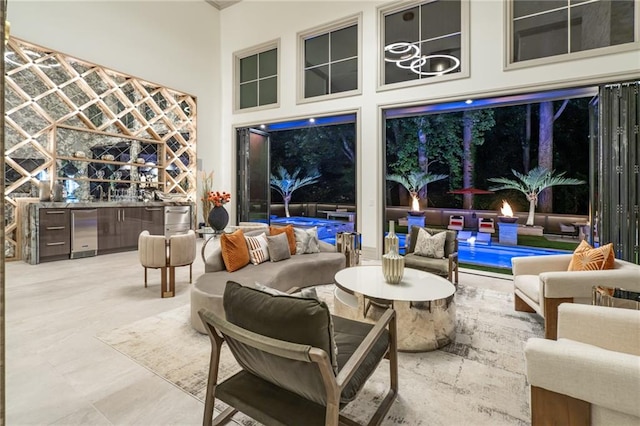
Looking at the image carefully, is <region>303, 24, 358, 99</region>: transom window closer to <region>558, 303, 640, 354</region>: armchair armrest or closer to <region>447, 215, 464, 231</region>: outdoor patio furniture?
<region>447, 215, 464, 231</region>: outdoor patio furniture

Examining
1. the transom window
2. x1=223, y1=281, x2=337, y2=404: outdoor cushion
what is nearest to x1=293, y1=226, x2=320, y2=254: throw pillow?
x1=223, y1=281, x2=337, y2=404: outdoor cushion

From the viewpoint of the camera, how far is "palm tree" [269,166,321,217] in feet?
24.9

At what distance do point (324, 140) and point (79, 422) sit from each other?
6.73 m

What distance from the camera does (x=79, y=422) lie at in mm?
1438

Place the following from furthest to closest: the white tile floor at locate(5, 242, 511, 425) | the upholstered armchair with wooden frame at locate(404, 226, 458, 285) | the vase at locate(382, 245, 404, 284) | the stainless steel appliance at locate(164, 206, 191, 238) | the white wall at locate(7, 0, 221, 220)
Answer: the stainless steel appliance at locate(164, 206, 191, 238), the white wall at locate(7, 0, 221, 220), the upholstered armchair with wooden frame at locate(404, 226, 458, 285), the vase at locate(382, 245, 404, 284), the white tile floor at locate(5, 242, 511, 425)

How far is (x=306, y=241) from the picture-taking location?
12.3 feet

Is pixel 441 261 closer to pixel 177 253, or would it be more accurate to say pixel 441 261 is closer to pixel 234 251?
pixel 234 251

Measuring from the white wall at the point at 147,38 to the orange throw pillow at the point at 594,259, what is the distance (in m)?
6.65

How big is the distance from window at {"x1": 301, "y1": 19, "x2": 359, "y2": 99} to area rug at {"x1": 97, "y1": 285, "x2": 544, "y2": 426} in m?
4.32

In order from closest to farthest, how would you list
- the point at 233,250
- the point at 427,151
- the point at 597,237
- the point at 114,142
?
the point at 233,250
the point at 597,237
the point at 114,142
the point at 427,151

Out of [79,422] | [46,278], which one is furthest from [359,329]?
[46,278]

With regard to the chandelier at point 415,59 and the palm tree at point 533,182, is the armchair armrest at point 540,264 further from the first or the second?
the palm tree at point 533,182

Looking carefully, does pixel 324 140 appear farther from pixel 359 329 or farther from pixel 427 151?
pixel 359 329

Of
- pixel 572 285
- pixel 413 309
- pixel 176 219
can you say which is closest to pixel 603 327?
pixel 572 285
